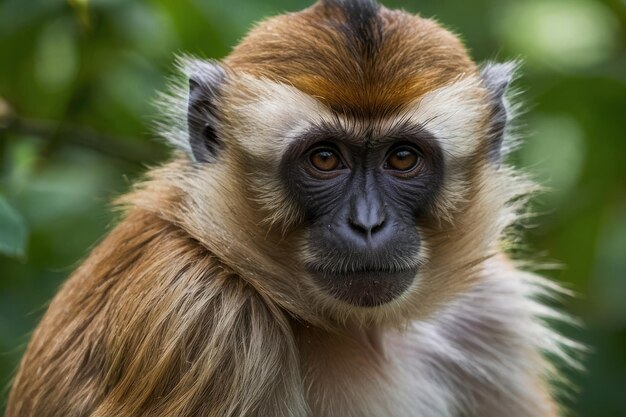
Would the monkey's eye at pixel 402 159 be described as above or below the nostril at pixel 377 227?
above

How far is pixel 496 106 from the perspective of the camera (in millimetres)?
6742

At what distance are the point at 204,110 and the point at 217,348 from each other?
145cm

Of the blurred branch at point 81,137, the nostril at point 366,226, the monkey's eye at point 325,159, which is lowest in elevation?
the blurred branch at point 81,137

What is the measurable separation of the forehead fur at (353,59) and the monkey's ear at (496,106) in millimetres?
447

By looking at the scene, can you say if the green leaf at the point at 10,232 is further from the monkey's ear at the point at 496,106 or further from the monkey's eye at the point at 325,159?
the monkey's ear at the point at 496,106

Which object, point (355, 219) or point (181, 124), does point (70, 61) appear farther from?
point (355, 219)

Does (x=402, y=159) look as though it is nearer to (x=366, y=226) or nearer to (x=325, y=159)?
(x=325, y=159)

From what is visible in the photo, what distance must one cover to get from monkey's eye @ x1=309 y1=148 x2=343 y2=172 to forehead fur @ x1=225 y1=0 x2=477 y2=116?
0.24m

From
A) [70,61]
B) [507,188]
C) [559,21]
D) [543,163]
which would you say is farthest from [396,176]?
[559,21]

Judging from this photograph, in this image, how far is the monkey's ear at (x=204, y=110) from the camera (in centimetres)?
647

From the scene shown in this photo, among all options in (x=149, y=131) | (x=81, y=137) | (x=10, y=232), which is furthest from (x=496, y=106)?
(x=81, y=137)

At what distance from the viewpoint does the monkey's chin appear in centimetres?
Answer: 601

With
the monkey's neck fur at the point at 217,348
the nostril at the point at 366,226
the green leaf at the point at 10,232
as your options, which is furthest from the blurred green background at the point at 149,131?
the nostril at the point at 366,226

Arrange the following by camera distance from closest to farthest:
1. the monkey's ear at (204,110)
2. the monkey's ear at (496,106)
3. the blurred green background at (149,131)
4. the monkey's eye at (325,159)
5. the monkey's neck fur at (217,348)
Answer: the monkey's neck fur at (217,348)
the monkey's eye at (325,159)
the monkey's ear at (204,110)
the monkey's ear at (496,106)
the blurred green background at (149,131)
